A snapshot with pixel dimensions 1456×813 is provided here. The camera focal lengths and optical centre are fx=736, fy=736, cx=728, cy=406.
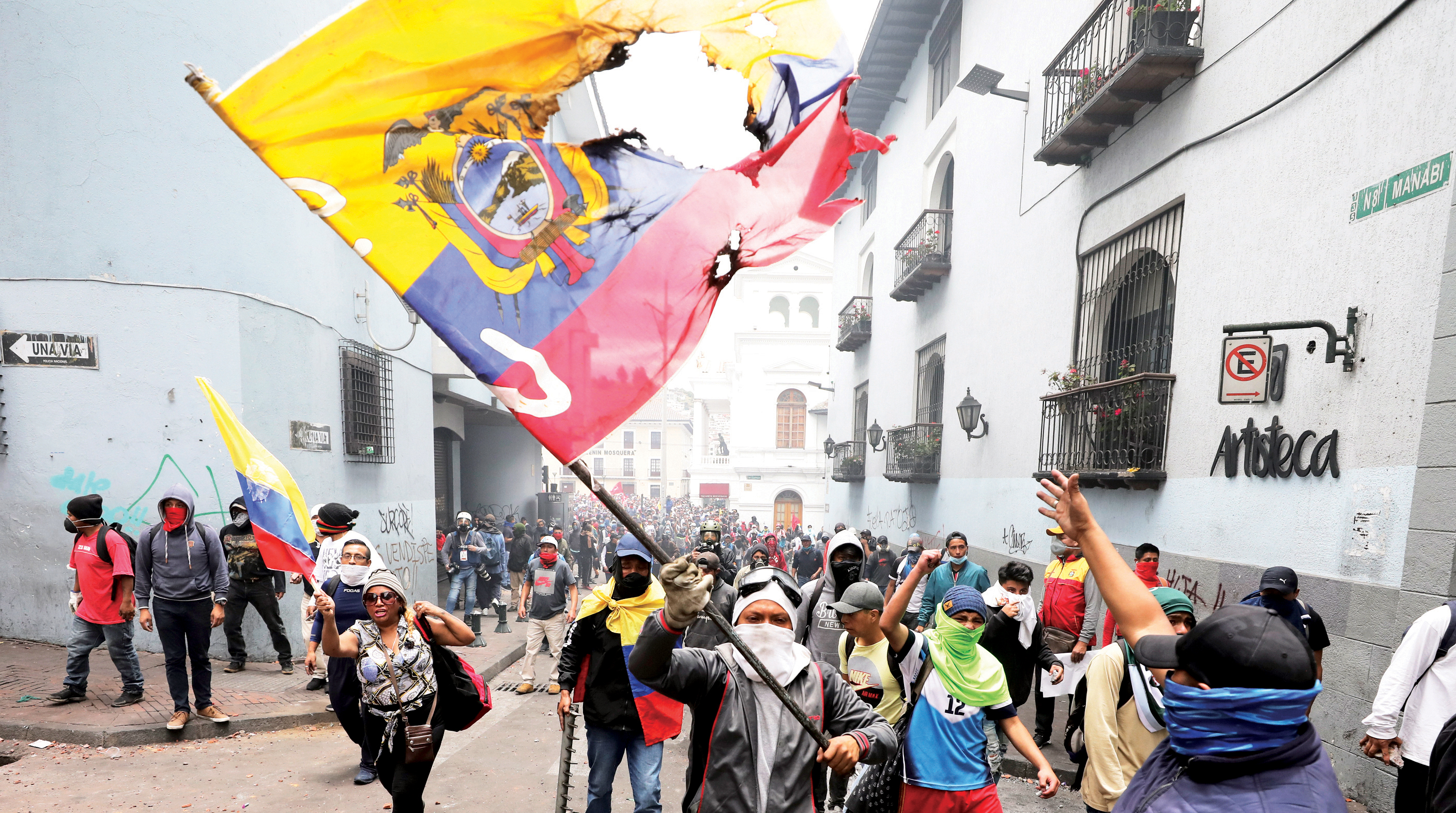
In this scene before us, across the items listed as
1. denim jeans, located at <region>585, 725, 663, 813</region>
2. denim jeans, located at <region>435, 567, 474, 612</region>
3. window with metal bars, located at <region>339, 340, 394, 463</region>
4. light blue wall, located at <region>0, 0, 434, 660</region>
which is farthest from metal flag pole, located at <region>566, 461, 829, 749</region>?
denim jeans, located at <region>435, 567, 474, 612</region>

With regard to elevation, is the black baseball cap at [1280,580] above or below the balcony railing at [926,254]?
below

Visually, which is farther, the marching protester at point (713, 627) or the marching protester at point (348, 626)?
the marching protester at point (713, 627)

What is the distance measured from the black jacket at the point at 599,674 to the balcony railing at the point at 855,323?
16304mm

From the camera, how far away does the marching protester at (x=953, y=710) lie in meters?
3.13

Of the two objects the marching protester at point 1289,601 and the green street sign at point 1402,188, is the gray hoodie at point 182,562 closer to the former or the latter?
the marching protester at point 1289,601

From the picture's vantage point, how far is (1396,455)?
176 inches

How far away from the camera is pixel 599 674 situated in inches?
154

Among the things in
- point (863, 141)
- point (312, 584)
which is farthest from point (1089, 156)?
point (312, 584)

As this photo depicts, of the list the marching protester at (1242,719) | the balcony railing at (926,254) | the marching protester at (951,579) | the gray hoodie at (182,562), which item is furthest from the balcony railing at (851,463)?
the marching protester at (1242,719)

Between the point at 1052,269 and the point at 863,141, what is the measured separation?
24.7 ft

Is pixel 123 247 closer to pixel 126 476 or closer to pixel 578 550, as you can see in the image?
pixel 126 476

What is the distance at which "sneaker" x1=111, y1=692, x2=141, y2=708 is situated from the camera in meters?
5.92

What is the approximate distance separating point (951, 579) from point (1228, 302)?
127 inches

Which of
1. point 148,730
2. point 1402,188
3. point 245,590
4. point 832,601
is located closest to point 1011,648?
point 832,601
